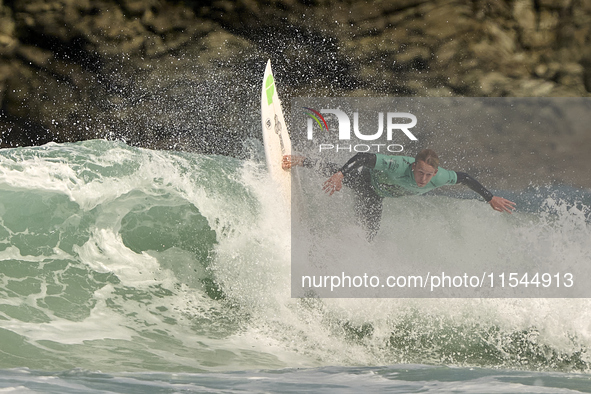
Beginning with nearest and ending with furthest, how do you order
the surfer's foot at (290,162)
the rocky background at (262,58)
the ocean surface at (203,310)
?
the ocean surface at (203,310) → the surfer's foot at (290,162) → the rocky background at (262,58)

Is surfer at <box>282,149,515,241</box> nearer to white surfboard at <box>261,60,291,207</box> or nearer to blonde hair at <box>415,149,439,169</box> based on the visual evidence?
blonde hair at <box>415,149,439,169</box>

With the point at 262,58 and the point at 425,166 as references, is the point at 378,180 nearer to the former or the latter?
the point at 425,166

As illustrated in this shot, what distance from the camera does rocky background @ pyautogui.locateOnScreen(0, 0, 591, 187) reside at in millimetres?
7035

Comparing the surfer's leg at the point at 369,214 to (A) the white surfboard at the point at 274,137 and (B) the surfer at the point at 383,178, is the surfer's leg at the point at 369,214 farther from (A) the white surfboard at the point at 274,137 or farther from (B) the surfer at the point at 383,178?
(A) the white surfboard at the point at 274,137

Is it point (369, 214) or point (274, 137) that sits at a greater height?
point (274, 137)

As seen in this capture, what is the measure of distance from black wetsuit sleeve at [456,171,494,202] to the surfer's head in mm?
228

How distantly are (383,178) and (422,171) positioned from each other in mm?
361

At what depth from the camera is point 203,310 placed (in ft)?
13.3

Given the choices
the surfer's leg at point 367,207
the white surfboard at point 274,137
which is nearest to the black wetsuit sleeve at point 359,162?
the surfer's leg at point 367,207

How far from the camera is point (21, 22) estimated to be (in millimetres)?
6871

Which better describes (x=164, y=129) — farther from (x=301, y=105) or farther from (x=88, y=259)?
(x=88, y=259)

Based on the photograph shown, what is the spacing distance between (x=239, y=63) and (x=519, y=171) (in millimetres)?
4360

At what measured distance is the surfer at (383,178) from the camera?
4422 millimetres

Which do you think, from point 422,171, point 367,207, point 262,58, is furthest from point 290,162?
point 262,58
